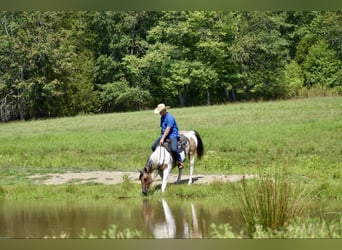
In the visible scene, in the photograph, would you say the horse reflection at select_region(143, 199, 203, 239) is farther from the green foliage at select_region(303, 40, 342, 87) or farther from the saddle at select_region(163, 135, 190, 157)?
the green foliage at select_region(303, 40, 342, 87)

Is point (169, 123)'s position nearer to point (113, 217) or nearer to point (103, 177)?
point (103, 177)

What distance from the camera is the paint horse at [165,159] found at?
9125mm

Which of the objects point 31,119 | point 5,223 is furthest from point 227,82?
point 5,223

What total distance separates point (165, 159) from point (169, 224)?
2.12 m

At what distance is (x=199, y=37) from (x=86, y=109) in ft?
6.53

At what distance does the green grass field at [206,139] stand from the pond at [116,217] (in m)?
1.85

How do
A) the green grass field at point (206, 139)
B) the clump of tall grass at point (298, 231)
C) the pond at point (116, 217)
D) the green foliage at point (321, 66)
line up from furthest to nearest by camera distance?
the green grass field at point (206, 139) → the green foliage at point (321, 66) → the pond at point (116, 217) → the clump of tall grass at point (298, 231)

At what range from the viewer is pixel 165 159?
9.39m

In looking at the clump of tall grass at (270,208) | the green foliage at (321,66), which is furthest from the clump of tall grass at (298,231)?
the green foliage at (321,66)

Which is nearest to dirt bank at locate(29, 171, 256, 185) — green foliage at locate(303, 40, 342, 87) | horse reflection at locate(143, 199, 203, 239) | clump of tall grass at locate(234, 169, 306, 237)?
horse reflection at locate(143, 199, 203, 239)

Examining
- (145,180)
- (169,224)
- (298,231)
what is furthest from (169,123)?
(298,231)

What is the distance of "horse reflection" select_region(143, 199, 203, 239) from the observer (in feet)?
22.3

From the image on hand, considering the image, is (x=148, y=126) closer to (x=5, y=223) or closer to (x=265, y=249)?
(x=5, y=223)

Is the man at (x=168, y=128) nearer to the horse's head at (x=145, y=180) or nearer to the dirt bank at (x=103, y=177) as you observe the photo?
the horse's head at (x=145, y=180)
